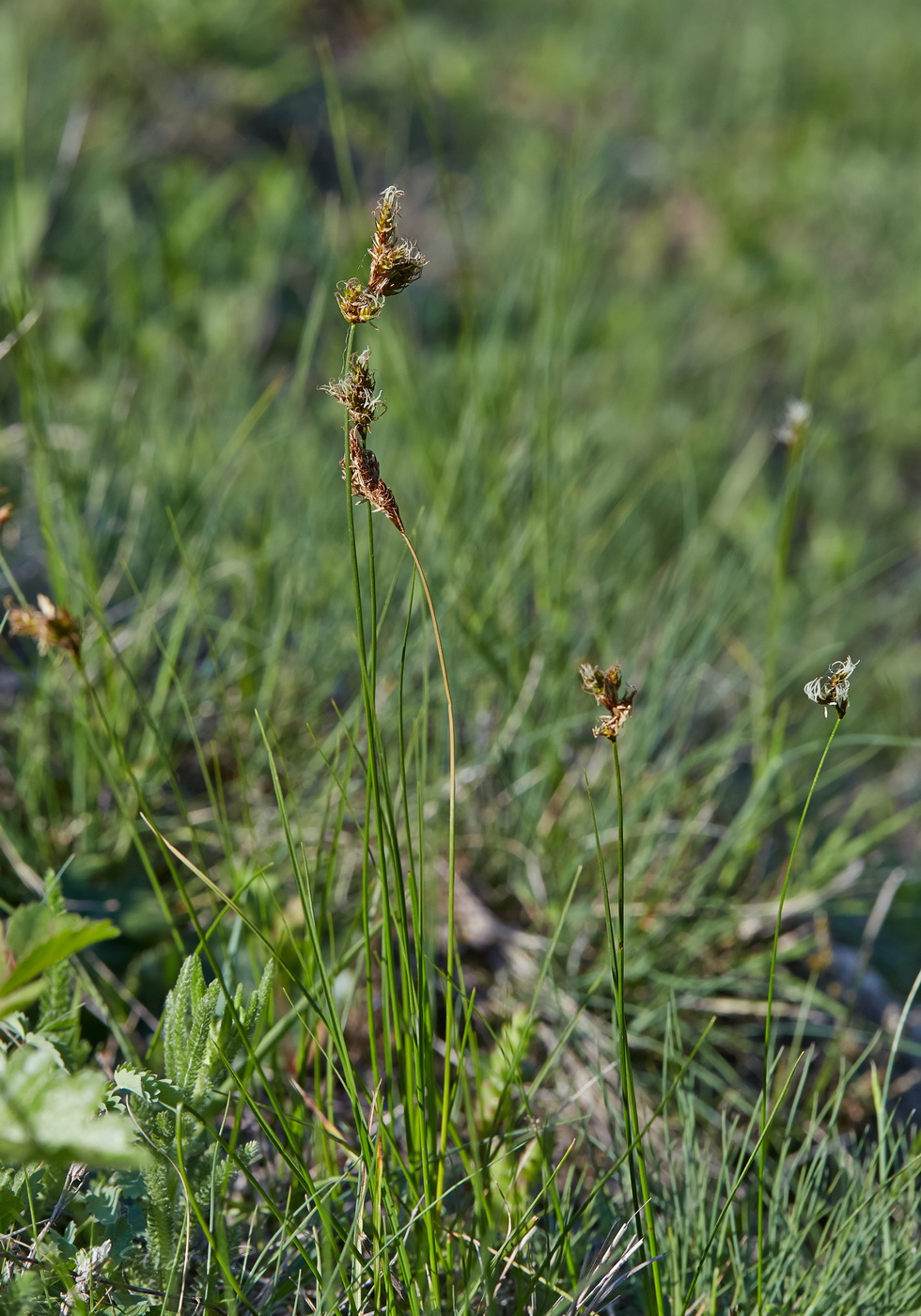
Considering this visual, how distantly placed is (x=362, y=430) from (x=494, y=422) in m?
1.20

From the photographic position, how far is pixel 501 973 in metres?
1.37

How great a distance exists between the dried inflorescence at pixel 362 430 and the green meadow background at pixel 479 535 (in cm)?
11

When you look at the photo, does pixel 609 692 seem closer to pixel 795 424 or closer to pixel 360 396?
pixel 360 396

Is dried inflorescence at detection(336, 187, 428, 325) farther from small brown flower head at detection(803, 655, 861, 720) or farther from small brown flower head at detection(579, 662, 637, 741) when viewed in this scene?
small brown flower head at detection(803, 655, 861, 720)

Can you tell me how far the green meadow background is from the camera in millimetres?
1315

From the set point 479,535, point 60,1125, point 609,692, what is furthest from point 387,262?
point 479,535

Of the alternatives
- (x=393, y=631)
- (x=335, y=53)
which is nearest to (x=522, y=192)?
(x=335, y=53)

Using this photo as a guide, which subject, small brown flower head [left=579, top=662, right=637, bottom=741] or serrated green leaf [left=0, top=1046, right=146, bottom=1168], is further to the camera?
small brown flower head [left=579, top=662, right=637, bottom=741]

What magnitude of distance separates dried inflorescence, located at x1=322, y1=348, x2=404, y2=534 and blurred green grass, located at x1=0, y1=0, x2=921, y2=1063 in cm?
46

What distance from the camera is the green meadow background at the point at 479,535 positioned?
1315 mm

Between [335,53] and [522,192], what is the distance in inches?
57.7

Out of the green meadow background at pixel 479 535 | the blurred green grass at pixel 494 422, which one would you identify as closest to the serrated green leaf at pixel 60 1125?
the green meadow background at pixel 479 535

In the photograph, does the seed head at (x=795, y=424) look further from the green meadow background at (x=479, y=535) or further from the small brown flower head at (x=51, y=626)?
the small brown flower head at (x=51, y=626)

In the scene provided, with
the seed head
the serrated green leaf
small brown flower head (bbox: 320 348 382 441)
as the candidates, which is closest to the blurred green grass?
the seed head
